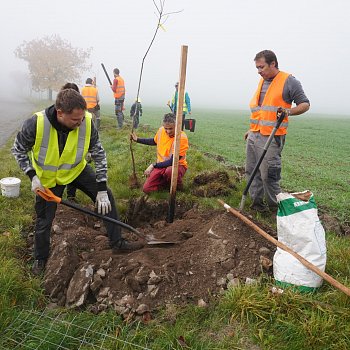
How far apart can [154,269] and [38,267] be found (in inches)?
49.8

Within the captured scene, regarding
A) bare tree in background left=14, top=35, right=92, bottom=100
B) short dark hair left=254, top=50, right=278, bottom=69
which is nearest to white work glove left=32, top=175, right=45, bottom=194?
short dark hair left=254, top=50, right=278, bottom=69

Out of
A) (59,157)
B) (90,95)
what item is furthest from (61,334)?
(90,95)

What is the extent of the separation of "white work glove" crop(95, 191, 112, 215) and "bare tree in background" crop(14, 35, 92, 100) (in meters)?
39.7

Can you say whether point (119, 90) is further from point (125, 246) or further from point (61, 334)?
point (61, 334)

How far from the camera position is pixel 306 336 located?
7.47 ft

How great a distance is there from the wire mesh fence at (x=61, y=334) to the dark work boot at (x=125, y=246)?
1.07m

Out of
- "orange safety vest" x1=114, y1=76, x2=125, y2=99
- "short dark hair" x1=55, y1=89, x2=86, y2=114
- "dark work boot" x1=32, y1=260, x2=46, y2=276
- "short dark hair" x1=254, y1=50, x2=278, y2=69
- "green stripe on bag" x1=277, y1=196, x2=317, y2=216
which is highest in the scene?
"short dark hair" x1=254, y1=50, x2=278, y2=69

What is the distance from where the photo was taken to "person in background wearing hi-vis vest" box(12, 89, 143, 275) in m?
2.89

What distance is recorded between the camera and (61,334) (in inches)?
94.0

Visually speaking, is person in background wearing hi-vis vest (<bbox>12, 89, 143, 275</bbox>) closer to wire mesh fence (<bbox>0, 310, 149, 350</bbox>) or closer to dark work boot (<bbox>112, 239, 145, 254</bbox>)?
dark work boot (<bbox>112, 239, 145, 254</bbox>)

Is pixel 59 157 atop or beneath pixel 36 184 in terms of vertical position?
atop

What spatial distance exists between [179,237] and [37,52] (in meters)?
45.4

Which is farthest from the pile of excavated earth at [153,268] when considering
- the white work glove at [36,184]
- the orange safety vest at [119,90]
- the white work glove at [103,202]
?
the orange safety vest at [119,90]

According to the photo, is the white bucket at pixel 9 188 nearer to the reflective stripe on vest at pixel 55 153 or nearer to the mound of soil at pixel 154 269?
the mound of soil at pixel 154 269
